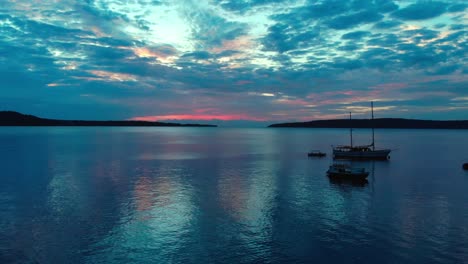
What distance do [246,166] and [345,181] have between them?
28557 mm

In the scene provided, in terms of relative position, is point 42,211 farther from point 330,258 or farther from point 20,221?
point 330,258

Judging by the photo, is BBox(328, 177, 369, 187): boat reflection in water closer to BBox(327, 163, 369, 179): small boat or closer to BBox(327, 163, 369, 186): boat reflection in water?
BBox(327, 163, 369, 186): boat reflection in water

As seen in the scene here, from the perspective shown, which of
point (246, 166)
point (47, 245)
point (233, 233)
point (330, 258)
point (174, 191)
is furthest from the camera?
point (246, 166)

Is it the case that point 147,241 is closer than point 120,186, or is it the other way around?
point 147,241

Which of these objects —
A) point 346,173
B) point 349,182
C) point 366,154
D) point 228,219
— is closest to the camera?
point 228,219

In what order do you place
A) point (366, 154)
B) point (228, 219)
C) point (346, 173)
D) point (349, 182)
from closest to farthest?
point (228, 219) → point (349, 182) → point (346, 173) → point (366, 154)

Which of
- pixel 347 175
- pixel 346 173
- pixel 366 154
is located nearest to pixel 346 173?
pixel 346 173

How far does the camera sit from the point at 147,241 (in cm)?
2973

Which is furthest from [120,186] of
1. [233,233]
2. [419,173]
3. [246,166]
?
[419,173]

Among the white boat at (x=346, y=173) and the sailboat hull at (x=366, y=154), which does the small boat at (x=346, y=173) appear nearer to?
the white boat at (x=346, y=173)

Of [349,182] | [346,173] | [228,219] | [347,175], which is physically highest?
[346,173]

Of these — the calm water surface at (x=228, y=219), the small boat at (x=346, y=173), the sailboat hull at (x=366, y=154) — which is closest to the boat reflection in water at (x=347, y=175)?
the small boat at (x=346, y=173)

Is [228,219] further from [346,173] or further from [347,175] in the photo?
[347,175]

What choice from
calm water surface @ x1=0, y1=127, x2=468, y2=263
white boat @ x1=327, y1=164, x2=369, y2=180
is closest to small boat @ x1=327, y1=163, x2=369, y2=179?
white boat @ x1=327, y1=164, x2=369, y2=180
